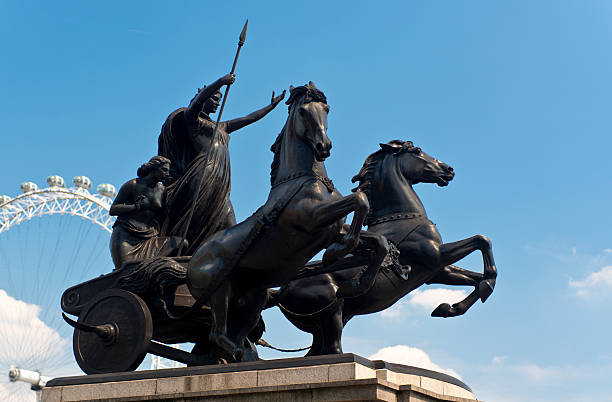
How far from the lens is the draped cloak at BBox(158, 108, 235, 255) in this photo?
1120cm

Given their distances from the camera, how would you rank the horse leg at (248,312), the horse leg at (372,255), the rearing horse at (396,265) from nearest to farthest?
the horse leg at (372,255) → the horse leg at (248,312) → the rearing horse at (396,265)

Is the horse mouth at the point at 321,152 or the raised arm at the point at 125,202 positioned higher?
the raised arm at the point at 125,202

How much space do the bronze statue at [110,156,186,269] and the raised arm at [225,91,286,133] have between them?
1300mm

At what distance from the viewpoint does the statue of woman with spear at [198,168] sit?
11.2 meters

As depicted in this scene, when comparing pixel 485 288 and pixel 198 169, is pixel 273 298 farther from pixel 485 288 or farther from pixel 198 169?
pixel 485 288

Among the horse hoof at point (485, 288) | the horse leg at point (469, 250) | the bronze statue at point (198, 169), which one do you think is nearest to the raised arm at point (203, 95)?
the bronze statue at point (198, 169)

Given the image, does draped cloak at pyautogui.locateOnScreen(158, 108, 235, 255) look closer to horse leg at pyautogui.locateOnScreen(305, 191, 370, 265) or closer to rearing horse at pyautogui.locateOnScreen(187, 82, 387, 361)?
rearing horse at pyautogui.locateOnScreen(187, 82, 387, 361)

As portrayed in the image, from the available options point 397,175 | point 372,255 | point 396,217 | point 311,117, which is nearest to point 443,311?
point 396,217

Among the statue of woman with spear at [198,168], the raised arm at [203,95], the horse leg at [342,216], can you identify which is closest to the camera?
the horse leg at [342,216]

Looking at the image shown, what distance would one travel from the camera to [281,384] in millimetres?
8102

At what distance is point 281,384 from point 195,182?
386 cm

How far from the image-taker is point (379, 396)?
7.66m

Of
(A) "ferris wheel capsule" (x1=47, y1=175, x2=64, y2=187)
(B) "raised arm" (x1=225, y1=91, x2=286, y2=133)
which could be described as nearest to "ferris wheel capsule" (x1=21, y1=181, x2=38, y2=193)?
(A) "ferris wheel capsule" (x1=47, y1=175, x2=64, y2=187)

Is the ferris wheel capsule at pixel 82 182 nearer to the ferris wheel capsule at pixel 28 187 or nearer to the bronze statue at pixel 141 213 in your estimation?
the ferris wheel capsule at pixel 28 187
